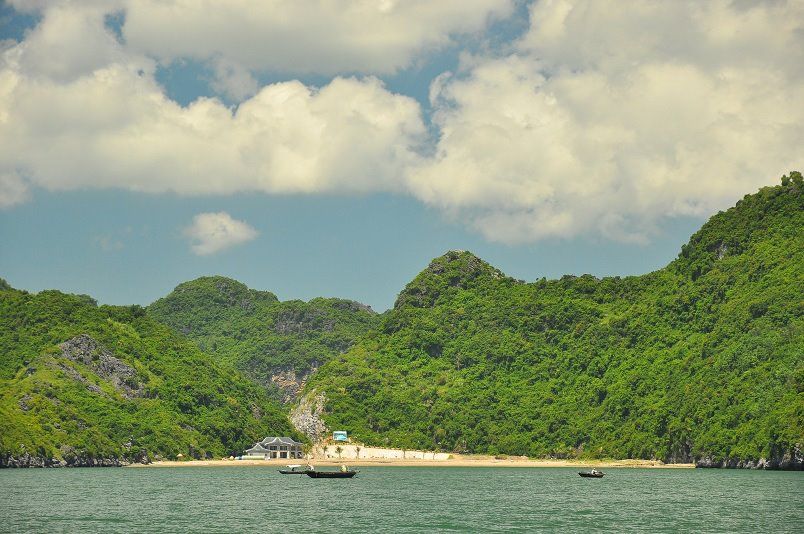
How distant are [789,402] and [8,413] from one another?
130 meters

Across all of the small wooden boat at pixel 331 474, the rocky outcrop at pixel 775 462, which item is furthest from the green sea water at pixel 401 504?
the rocky outcrop at pixel 775 462

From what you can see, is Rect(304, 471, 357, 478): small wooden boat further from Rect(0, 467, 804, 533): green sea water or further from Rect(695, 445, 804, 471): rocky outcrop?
Rect(695, 445, 804, 471): rocky outcrop

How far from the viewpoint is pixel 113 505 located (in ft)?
323

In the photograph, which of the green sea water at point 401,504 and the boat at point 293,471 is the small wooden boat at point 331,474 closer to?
the green sea water at point 401,504

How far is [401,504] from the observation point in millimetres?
104500

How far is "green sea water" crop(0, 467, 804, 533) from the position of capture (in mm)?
82125

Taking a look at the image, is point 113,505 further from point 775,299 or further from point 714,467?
point 775,299

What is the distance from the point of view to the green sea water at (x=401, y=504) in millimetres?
82125

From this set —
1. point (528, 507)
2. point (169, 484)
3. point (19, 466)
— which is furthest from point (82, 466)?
point (528, 507)

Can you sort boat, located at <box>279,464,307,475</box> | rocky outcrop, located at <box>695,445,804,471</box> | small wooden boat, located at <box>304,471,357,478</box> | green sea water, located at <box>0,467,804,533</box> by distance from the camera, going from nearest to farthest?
green sea water, located at <box>0,467,804,533</box> → small wooden boat, located at <box>304,471,357,478</box> → rocky outcrop, located at <box>695,445,804,471</box> → boat, located at <box>279,464,307,475</box>

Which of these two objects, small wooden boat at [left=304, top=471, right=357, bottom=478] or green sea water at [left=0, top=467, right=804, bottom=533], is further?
small wooden boat at [left=304, top=471, right=357, bottom=478]

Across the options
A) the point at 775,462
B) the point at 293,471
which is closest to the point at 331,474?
the point at 293,471

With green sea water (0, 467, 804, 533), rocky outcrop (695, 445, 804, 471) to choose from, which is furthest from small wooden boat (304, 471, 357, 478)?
rocky outcrop (695, 445, 804, 471)

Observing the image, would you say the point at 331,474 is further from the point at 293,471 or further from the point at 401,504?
the point at 401,504
